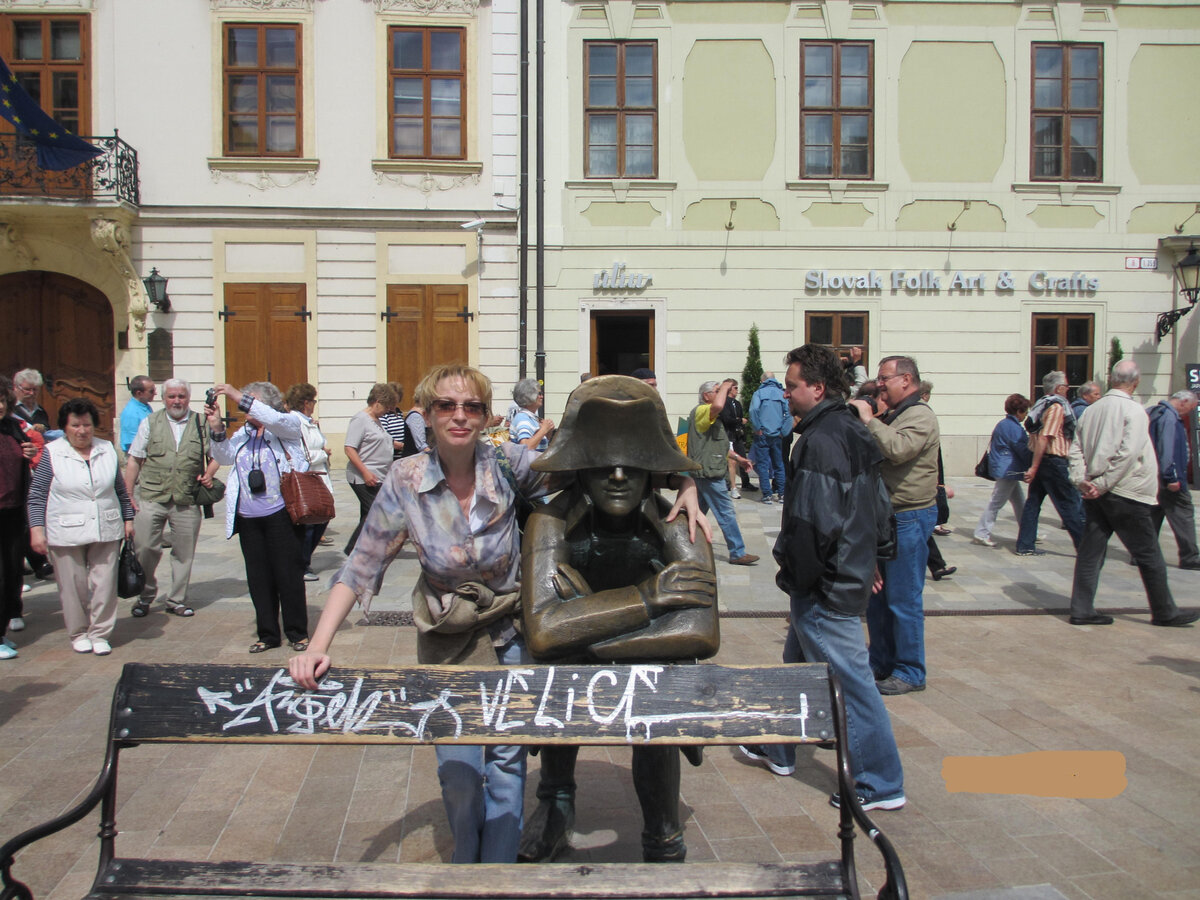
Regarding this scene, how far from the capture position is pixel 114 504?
5.85 metres

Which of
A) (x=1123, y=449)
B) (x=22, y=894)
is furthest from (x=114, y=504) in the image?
(x=1123, y=449)

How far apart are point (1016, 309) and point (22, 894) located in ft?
52.5

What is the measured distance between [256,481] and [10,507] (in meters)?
1.60

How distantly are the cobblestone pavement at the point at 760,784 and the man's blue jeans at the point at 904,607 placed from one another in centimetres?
20

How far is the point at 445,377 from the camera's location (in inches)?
Answer: 106

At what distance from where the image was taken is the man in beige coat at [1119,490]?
6.15 meters

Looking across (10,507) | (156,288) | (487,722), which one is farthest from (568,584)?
(156,288)

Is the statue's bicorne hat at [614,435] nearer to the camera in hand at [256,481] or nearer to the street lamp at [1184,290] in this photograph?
the camera in hand at [256,481]

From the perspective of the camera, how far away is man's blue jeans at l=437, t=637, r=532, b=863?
8.59ft

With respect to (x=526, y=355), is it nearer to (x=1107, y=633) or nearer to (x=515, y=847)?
(x=1107, y=633)

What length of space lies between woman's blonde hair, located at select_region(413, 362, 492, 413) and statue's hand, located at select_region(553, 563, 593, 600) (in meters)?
0.54

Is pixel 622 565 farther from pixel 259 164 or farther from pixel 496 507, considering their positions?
pixel 259 164

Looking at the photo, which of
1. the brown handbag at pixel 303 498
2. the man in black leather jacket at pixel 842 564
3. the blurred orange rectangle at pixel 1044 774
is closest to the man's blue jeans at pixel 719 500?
the brown handbag at pixel 303 498

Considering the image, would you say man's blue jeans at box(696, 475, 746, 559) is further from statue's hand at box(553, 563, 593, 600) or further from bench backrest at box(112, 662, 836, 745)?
bench backrest at box(112, 662, 836, 745)
